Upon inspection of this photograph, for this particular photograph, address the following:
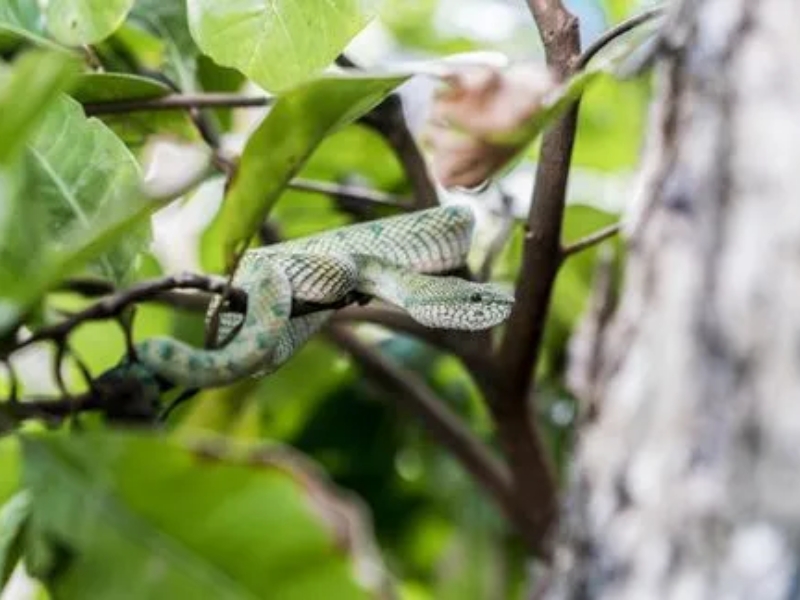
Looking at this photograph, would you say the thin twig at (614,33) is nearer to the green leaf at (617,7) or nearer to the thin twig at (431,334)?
the thin twig at (431,334)

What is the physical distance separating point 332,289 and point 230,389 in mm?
447

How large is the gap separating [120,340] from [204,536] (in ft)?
2.56

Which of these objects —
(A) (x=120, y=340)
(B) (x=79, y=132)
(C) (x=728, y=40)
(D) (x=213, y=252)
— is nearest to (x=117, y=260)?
(B) (x=79, y=132)

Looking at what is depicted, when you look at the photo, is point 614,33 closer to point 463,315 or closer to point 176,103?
point 463,315

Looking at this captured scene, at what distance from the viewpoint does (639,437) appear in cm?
64

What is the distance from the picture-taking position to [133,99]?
1.09m

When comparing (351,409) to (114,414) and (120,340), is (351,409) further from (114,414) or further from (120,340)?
(114,414)

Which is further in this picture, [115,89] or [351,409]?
[351,409]

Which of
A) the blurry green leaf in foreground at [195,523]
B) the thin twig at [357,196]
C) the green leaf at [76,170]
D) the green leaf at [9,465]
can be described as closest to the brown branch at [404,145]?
the thin twig at [357,196]

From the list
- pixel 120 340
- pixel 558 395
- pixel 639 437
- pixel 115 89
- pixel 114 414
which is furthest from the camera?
pixel 558 395

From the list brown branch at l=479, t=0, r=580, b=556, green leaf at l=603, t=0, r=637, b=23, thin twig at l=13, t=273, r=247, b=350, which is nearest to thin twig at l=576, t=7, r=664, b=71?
brown branch at l=479, t=0, r=580, b=556

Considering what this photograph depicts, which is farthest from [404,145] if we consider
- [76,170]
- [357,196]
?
[76,170]

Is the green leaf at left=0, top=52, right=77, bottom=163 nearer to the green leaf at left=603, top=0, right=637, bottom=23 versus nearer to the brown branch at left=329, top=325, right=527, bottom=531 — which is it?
the brown branch at left=329, top=325, right=527, bottom=531

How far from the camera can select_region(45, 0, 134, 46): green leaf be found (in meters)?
0.99
